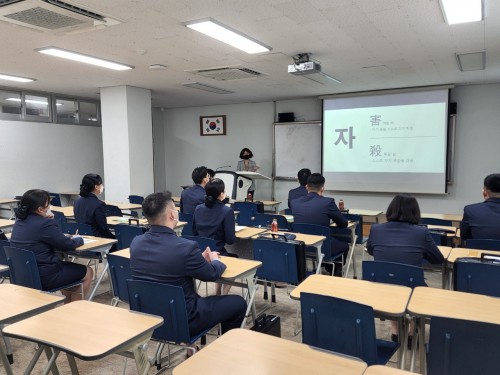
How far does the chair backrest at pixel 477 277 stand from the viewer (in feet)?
7.83

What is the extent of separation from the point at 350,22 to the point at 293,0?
0.85m

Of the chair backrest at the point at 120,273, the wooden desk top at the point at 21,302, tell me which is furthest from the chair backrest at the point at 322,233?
the wooden desk top at the point at 21,302

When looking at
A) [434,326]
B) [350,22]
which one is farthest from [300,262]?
[350,22]

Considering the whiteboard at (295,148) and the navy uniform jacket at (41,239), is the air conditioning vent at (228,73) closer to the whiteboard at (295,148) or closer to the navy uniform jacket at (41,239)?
the whiteboard at (295,148)

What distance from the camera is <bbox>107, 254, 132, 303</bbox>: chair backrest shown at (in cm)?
261

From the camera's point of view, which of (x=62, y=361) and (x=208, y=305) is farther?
(x=62, y=361)

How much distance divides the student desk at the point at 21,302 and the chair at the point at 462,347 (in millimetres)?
1873

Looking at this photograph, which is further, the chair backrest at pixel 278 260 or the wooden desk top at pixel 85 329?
the chair backrest at pixel 278 260

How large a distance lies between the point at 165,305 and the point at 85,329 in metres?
0.52

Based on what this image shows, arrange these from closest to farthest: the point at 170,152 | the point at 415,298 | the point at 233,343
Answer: the point at 233,343 → the point at 415,298 → the point at 170,152

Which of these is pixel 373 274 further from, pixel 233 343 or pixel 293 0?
pixel 293 0

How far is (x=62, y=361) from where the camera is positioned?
2.89 m

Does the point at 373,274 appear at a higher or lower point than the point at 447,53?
lower

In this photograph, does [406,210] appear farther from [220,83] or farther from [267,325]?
[220,83]
